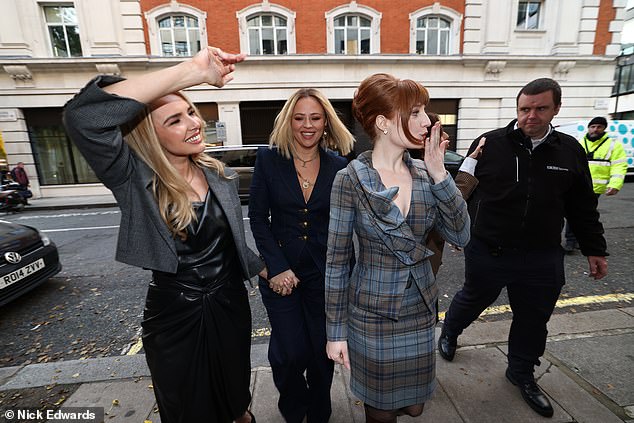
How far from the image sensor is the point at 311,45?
1433 centimetres

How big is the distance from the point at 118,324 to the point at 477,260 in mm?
3810

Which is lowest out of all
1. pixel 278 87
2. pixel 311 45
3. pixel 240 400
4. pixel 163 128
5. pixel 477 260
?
pixel 240 400

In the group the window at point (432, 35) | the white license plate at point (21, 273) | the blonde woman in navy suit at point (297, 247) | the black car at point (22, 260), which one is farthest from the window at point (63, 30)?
the blonde woman in navy suit at point (297, 247)

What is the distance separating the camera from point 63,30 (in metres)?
14.0

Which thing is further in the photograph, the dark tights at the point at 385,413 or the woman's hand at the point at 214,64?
the dark tights at the point at 385,413

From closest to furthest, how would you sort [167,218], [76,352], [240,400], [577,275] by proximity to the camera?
[167,218], [240,400], [76,352], [577,275]

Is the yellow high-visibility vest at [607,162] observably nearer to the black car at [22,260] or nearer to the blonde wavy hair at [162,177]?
the blonde wavy hair at [162,177]

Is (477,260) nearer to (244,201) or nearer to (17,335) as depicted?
(17,335)

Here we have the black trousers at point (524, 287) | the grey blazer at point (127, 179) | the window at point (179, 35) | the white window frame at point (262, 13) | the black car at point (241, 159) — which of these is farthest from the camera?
the window at point (179, 35)

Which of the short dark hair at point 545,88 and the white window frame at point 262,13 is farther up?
the white window frame at point 262,13

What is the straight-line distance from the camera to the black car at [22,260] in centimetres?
387

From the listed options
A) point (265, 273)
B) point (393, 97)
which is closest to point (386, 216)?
point (393, 97)

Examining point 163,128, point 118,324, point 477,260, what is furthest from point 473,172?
point 118,324

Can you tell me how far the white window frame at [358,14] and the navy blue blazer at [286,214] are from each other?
13.9 m
